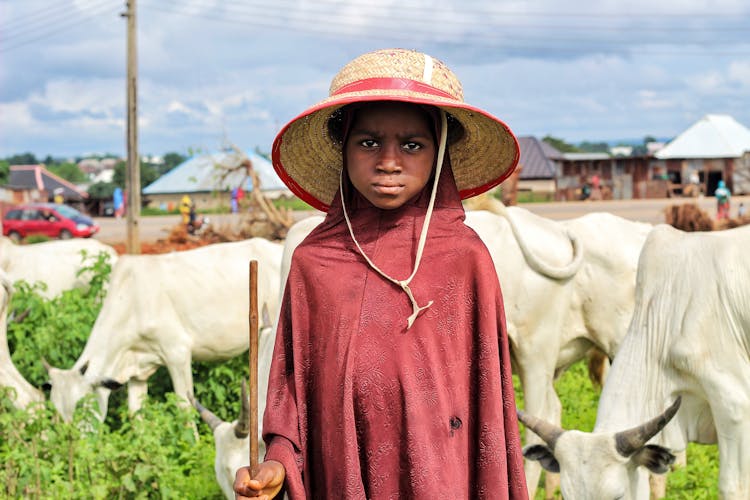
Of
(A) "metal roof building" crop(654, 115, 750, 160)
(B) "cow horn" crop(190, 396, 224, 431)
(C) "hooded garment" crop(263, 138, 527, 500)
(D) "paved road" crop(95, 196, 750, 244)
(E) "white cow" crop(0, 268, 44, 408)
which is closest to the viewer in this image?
(C) "hooded garment" crop(263, 138, 527, 500)

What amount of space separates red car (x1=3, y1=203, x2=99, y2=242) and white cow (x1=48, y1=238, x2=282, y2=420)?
19.3 metres

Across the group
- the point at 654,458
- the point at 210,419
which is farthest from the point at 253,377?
the point at 210,419

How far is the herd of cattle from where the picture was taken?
16.8 feet

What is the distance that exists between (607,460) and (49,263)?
7.69 metres

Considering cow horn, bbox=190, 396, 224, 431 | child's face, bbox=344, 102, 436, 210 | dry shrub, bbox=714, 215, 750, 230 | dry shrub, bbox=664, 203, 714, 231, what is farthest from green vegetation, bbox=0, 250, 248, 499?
dry shrub, bbox=714, 215, 750, 230

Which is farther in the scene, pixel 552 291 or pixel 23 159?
pixel 23 159

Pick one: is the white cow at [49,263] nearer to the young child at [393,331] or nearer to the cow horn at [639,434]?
the cow horn at [639,434]

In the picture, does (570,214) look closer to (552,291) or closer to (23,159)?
(552,291)

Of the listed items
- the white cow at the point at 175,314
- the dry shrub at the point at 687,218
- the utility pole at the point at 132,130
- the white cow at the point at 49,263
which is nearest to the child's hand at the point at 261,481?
the white cow at the point at 175,314

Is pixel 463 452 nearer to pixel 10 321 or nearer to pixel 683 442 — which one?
pixel 683 442

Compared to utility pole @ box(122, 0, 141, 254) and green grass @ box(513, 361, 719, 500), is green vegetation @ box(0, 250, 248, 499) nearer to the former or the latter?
green grass @ box(513, 361, 719, 500)

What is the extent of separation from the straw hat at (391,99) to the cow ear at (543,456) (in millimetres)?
2518

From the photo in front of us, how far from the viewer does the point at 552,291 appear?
21.6ft

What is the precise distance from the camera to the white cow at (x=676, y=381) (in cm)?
491
